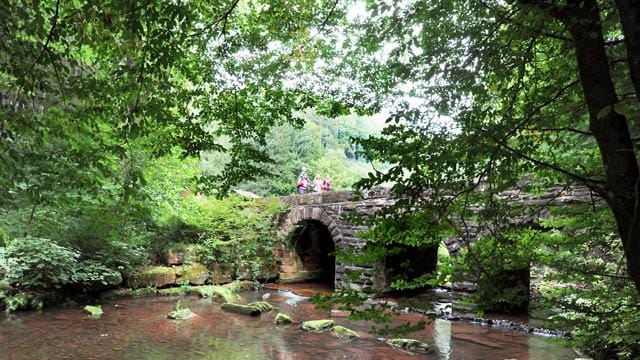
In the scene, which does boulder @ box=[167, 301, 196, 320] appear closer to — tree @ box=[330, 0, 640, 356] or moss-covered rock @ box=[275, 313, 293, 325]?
moss-covered rock @ box=[275, 313, 293, 325]

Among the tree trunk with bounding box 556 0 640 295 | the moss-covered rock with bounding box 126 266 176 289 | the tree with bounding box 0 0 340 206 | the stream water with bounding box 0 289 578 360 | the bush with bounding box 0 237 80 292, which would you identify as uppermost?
the tree with bounding box 0 0 340 206

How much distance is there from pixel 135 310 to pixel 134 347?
8.04 feet

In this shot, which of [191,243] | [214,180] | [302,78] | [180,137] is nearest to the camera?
[180,137]

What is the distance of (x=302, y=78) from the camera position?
20.3ft

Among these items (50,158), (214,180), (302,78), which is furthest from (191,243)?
(50,158)

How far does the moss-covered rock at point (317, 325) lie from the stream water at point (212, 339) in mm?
156

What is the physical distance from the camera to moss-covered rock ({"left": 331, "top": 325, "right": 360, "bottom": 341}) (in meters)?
6.71

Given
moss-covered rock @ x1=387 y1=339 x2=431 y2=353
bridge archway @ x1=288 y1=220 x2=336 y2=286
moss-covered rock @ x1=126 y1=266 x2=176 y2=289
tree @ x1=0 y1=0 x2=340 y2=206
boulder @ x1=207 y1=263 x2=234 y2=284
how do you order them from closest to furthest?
1. tree @ x1=0 y1=0 x2=340 y2=206
2. moss-covered rock @ x1=387 y1=339 x2=431 y2=353
3. moss-covered rock @ x1=126 y1=266 x2=176 y2=289
4. boulder @ x1=207 y1=263 x2=234 y2=284
5. bridge archway @ x1=288 y1=220 x2=336 y2=286

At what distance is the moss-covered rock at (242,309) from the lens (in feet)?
27.1

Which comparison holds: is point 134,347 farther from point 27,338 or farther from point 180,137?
point 180,137

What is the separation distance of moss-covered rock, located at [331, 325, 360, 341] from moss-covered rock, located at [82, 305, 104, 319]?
3.91 meters

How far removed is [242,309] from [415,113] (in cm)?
716

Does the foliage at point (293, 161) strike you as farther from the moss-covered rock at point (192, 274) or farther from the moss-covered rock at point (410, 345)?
the moss-covered rock at point (410, 345)

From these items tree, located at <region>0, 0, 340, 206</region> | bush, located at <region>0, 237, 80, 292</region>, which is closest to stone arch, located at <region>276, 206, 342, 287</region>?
bush, located at <region>0, 237, 80, 292</region>
